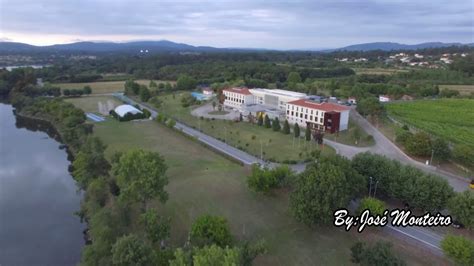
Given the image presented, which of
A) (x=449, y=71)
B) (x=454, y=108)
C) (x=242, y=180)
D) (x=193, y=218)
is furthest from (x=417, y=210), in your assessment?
(x=449, y=71)

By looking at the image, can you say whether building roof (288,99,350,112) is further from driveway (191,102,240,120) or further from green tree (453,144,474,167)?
green tree (453,144,474,167)

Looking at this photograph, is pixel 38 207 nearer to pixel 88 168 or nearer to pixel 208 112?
pixel 88 168

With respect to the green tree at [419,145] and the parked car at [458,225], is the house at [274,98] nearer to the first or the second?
the green tree at [419,145]

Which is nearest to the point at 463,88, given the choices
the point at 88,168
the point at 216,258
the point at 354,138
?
the point at 354,138

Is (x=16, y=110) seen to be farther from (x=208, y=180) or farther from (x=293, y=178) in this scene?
(x=293, y=178)

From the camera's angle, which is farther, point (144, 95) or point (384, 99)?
point (144, 95)
